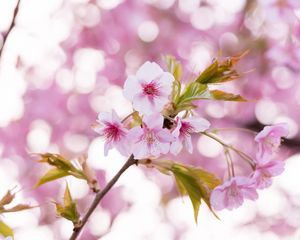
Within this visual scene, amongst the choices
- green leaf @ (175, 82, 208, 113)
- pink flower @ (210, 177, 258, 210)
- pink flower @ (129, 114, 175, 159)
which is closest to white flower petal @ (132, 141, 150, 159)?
pink flower @ (129, 114, 175, 159)

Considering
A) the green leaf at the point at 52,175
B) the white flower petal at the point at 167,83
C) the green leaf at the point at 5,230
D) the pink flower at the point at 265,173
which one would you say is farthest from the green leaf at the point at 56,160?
the pink flower at the point at 265,173

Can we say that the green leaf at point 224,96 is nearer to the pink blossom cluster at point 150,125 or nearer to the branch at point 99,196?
the pink blossom cluster at point 150,125

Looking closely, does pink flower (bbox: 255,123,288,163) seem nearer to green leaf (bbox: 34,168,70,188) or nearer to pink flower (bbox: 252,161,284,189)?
pink flower (bbox: 252,161,284,189)

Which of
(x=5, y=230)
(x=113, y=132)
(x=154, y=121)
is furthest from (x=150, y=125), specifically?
(x=5, y=230)

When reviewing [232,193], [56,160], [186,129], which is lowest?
[232,193]

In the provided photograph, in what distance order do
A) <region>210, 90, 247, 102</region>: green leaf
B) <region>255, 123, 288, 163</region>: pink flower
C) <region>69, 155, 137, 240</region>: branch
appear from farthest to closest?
<region>255, 123, 288, 163</region>: pink flower → <region>210, 90, 247, 102</region>: green leaf → <region>69, 155, 137, 240</region>: branch

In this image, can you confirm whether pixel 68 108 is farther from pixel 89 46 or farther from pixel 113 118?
pixel 113 118

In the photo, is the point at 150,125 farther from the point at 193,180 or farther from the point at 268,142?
the point at 268,142
